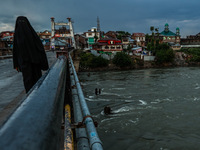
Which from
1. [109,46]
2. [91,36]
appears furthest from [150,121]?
[91,36]

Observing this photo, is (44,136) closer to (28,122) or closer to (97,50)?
(28,122)

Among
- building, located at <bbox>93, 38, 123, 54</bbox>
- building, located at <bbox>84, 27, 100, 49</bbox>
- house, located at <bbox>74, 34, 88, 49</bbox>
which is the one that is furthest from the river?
house, located at <bbox>74, 34, 88, 49</bbox>

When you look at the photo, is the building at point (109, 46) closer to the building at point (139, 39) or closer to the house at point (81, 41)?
the house at point (81, 41)

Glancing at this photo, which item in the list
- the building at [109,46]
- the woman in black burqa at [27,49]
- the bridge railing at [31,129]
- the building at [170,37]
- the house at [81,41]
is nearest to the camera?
the bridge railing at [31,129]

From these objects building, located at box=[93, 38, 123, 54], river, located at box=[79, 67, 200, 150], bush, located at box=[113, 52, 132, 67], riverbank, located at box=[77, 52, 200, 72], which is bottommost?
river, located at box=[79, 67, 200, 150]

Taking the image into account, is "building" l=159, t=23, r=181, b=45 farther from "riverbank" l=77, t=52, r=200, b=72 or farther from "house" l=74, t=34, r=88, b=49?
"house" l=74, t=34, r=88, b=49

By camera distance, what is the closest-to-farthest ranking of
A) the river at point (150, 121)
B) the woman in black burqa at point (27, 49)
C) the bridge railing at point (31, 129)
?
the bridge railing at point (31, 129) → the woman in black burqa at point (27, 49) → the river at point (150, 121)

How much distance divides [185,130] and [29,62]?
10185 millimetres

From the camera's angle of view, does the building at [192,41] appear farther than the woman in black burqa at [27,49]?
Yes

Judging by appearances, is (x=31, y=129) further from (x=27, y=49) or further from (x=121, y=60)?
(x=121, y=60)

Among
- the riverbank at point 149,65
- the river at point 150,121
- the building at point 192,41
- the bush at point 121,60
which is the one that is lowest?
the river at point 150,121

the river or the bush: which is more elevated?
the bush

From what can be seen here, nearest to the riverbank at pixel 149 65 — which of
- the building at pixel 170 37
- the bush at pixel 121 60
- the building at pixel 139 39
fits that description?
the bush at pixel 121 60

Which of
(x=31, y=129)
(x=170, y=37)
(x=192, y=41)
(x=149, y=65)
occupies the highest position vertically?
(x=170, y=37)
